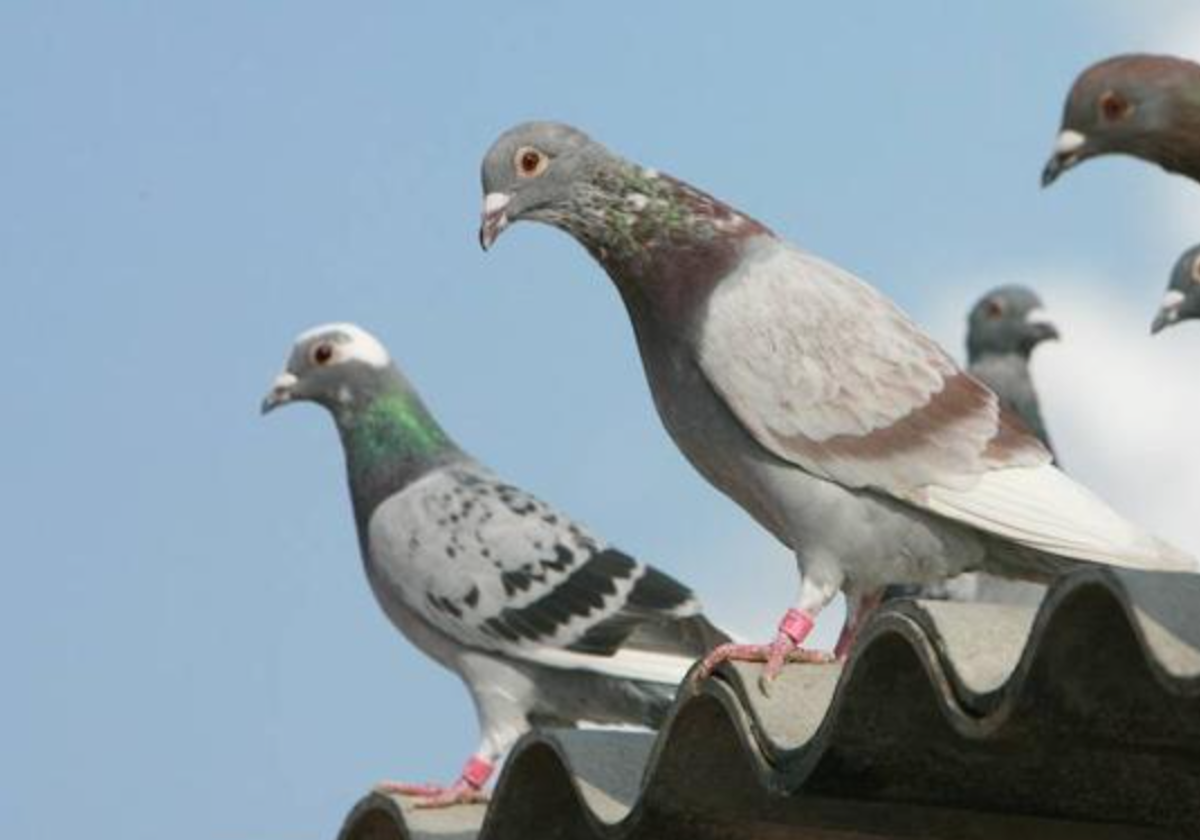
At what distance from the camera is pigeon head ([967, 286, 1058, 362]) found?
56.6ft

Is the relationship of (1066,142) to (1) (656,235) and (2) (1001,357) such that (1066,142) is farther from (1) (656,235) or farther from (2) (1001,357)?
(2) (1001,357)

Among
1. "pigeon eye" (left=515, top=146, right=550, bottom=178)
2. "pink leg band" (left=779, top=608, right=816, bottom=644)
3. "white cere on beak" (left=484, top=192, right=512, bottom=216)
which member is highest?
"pigeon eye" (left=515, top=146, right=550, bottom=178)

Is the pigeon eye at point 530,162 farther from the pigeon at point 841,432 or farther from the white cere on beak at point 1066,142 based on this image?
the white cere on beak at point 1066,142

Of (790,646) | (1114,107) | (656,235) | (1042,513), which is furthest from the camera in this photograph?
(656,235)

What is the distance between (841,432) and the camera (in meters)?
6.21

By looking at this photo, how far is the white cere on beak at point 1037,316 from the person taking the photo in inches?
679

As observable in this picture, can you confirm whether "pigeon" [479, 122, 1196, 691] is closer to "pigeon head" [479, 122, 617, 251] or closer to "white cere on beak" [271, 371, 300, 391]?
"pigeon head" [479, 122, 617, 251]

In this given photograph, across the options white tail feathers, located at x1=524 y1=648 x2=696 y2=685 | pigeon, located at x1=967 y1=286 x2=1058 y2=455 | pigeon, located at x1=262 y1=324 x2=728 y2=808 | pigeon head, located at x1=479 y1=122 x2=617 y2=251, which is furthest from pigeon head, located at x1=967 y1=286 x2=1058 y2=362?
pigeon head, located at x1=479 y1=122 x2=617 y2=251

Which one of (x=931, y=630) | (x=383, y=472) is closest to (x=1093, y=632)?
(x=931, y=630)

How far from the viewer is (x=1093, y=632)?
3797 millimetres

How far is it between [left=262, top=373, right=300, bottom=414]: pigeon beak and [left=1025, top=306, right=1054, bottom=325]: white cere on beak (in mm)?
7202

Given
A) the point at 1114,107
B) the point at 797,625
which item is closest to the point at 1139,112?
the point at 1114,107

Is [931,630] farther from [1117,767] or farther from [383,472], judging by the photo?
[383,472]

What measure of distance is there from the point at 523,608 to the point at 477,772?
2.76 feet
